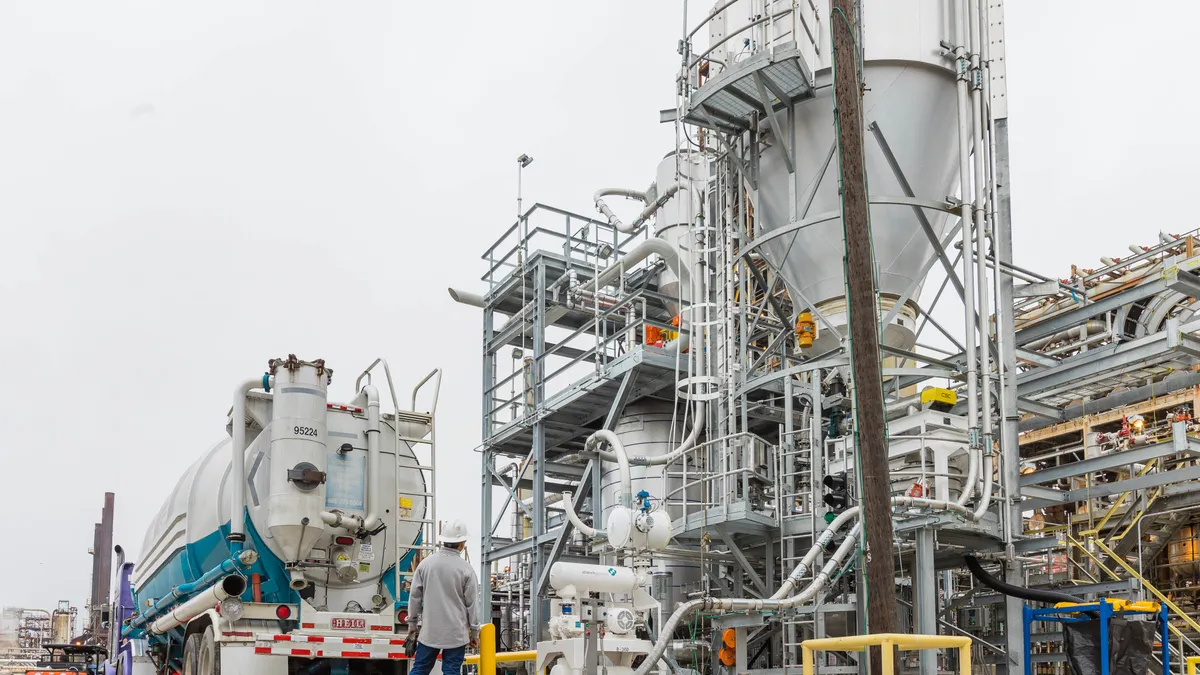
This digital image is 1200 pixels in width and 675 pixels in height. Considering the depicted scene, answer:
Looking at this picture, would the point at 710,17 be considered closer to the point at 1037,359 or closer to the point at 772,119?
the point at 772,119

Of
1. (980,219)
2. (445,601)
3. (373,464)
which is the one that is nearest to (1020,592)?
(980,219)

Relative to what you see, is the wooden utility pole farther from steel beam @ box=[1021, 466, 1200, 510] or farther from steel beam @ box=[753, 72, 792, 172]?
steel beam @ box=[1021, 466, 1200, 510]

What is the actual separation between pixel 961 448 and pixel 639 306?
9155mm

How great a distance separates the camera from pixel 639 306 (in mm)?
23062

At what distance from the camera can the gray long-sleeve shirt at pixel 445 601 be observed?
9555 mm

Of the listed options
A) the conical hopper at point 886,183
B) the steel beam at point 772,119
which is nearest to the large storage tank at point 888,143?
the conical hopper at point 886,183

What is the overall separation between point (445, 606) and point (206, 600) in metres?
3.17

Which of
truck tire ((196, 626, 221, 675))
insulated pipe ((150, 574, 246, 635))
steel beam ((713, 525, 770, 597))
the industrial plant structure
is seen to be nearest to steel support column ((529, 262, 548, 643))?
the industrial plant structure

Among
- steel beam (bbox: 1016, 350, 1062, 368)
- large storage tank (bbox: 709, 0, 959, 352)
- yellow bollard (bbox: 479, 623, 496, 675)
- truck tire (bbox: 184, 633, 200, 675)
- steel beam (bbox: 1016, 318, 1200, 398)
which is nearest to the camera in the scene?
yellow bollard (bbox: 479, 623, 496, 675)

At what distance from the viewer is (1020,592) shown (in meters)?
14.4

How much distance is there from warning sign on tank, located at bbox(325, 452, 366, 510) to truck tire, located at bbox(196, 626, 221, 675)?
1.64 m

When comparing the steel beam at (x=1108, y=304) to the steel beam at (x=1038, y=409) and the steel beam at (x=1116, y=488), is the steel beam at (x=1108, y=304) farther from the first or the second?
the steel beam at (x=1116, y=488)

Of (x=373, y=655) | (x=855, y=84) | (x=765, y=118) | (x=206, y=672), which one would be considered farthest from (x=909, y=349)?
(x=206, y=672)

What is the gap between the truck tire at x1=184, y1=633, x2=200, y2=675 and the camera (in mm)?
12055
